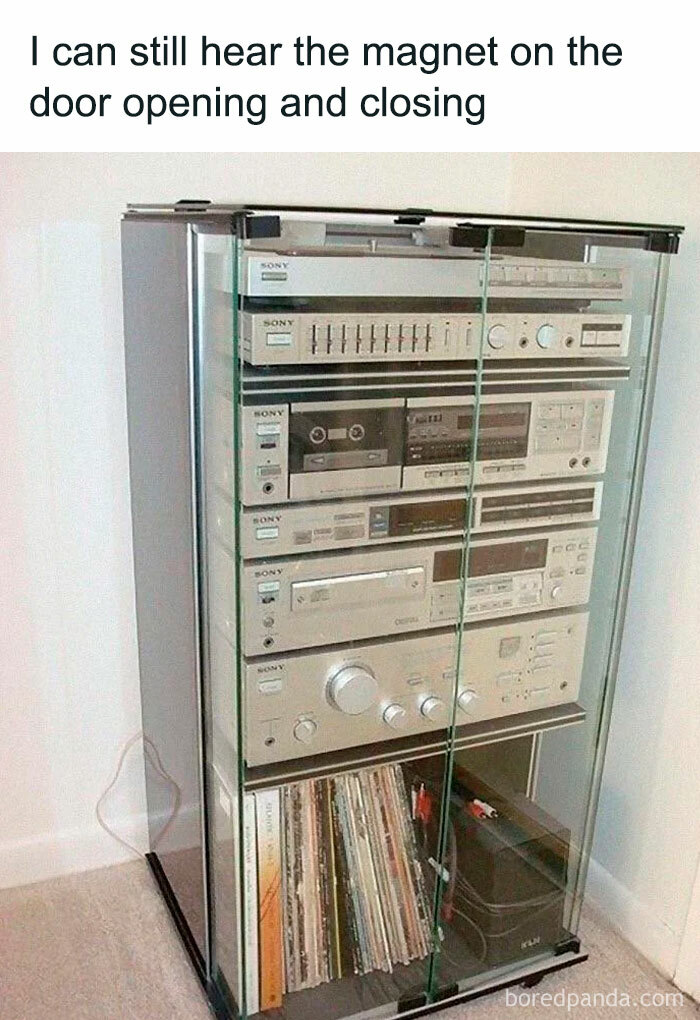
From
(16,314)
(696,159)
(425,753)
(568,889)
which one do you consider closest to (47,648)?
(16,314)

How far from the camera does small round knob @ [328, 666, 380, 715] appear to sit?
115cm

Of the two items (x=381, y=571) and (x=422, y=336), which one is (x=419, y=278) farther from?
(x=381, y=571)

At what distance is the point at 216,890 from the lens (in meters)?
1.26

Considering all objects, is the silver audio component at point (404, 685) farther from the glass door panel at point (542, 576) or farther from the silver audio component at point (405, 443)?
the silver audio component at point (405, 443)

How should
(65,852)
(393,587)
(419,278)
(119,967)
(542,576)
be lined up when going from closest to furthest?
(419,278) → (393,587) → (542,576) → (119,967) → (65,852)

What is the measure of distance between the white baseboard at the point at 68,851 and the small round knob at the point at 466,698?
563 millimetres

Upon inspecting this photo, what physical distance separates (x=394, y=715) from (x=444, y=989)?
440 millimetres

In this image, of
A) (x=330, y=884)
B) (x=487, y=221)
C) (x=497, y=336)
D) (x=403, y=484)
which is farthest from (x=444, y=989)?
(x=487, y=221)

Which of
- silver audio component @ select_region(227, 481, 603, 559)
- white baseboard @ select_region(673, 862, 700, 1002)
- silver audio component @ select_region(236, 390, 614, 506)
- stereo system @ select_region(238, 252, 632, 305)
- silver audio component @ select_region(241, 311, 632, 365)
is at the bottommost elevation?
white baseboard @ select_region(673, 862, 700, 1002)

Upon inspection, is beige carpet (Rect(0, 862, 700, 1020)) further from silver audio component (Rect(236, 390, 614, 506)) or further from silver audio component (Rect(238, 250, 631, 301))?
silver audio component (Rect(238, 250, 631, 301))

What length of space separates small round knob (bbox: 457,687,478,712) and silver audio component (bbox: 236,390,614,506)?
11.5 inches

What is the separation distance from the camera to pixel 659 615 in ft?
4.45

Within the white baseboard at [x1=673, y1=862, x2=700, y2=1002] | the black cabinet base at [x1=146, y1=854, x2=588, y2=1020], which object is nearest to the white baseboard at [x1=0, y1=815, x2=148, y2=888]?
the black cabinet base at [x1=146, y1=854, x2=588, y2=1020]
